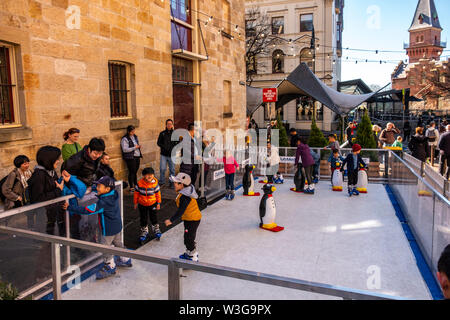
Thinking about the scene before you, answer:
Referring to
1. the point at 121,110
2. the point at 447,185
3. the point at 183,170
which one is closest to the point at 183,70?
the point at 121,110

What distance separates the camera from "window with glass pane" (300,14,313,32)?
1368 inches

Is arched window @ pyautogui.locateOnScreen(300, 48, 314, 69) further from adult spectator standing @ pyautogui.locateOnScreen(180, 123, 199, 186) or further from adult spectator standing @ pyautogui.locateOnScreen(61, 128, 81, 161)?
adult spectator standing @ pyautogui.locateOnScreen(61, 128, 81, 161)

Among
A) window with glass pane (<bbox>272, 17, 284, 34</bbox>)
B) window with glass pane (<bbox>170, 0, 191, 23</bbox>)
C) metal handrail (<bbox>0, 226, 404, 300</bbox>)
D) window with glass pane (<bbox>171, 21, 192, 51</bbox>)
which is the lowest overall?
metal handrail (<bbox>0, 226, 404, 300</bbox>)

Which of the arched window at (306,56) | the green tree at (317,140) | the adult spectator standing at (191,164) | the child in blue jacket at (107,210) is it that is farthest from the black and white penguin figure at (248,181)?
the arched window at (306,56)

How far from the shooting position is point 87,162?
5.62m

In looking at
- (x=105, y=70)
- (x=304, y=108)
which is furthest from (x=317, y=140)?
(x=304, y=108)

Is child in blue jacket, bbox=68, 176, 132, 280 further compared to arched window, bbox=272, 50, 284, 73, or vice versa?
arched window, bbox=272, 50, 284, 73

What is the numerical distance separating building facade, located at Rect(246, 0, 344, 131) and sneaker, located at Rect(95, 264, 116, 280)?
31653mm

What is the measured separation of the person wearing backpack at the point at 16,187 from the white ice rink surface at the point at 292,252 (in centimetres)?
199

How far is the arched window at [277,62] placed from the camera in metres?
35.9

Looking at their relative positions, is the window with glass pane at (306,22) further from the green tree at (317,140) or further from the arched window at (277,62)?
the green tree at (317,140)

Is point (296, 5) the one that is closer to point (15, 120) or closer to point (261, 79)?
point (261, 79)

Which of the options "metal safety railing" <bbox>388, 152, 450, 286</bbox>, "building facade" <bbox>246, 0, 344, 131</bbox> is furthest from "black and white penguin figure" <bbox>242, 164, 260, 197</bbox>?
"building facade" <bbox>246, 0, 344, 131</bbox>

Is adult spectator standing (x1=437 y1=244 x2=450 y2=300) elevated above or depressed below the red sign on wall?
below
